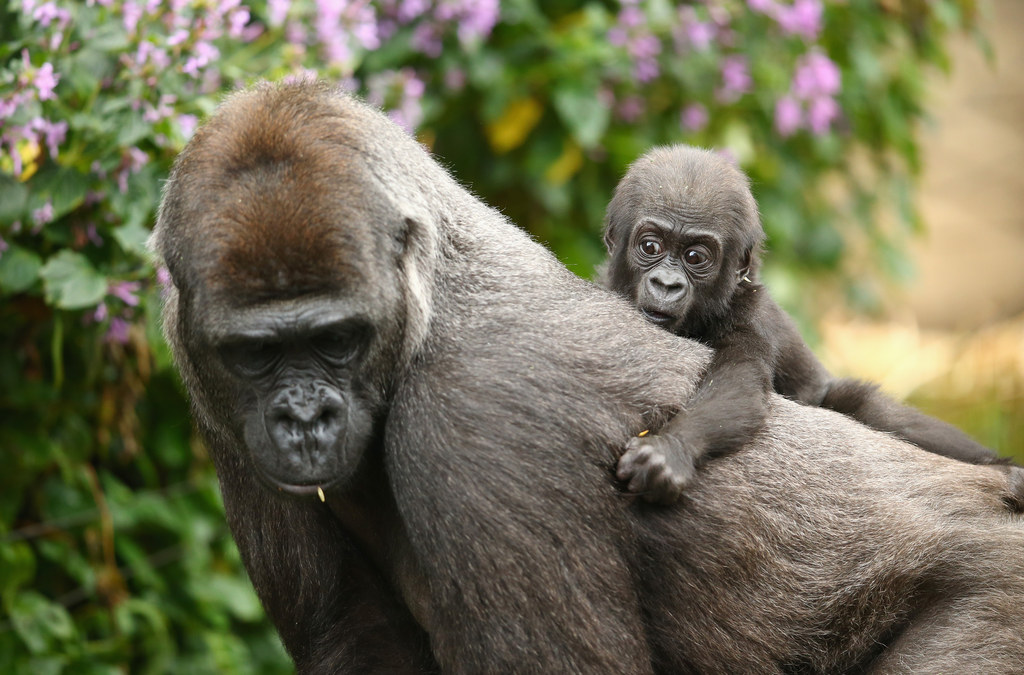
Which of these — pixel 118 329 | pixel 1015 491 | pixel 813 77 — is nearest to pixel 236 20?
pixel 118 329

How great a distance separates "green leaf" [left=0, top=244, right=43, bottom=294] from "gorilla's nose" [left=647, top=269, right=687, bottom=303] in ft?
7.95

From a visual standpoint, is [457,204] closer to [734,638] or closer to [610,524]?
[610,524]

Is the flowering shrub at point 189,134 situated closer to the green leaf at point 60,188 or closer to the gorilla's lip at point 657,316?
the green leaf at point 60,188

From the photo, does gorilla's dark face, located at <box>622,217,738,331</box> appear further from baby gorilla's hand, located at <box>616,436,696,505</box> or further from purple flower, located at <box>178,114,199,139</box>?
purple flower, located at <box>178,114,199,139</box>

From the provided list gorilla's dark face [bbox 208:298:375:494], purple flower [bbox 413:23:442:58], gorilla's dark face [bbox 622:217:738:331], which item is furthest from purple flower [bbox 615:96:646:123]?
gorilla's dark face [bbox 208:298:375:494]

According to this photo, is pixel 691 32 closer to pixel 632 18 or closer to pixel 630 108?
pixel 632 18

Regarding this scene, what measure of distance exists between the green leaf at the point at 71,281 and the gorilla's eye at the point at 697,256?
227 centimetres

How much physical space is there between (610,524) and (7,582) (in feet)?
9.98

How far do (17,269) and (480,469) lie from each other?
7.47ft

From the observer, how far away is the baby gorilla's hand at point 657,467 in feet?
11.5

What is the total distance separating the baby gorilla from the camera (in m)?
4.20

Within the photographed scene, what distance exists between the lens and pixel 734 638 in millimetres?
3709

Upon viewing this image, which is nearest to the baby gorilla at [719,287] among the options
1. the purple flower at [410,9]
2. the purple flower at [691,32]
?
the purple flower at [410,9]

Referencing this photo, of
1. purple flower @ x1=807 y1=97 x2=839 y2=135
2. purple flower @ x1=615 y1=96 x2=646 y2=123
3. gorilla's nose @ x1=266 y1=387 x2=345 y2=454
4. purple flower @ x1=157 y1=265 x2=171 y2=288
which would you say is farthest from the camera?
purple flower @ x1=807 y1=97 x2=839 y2=135
